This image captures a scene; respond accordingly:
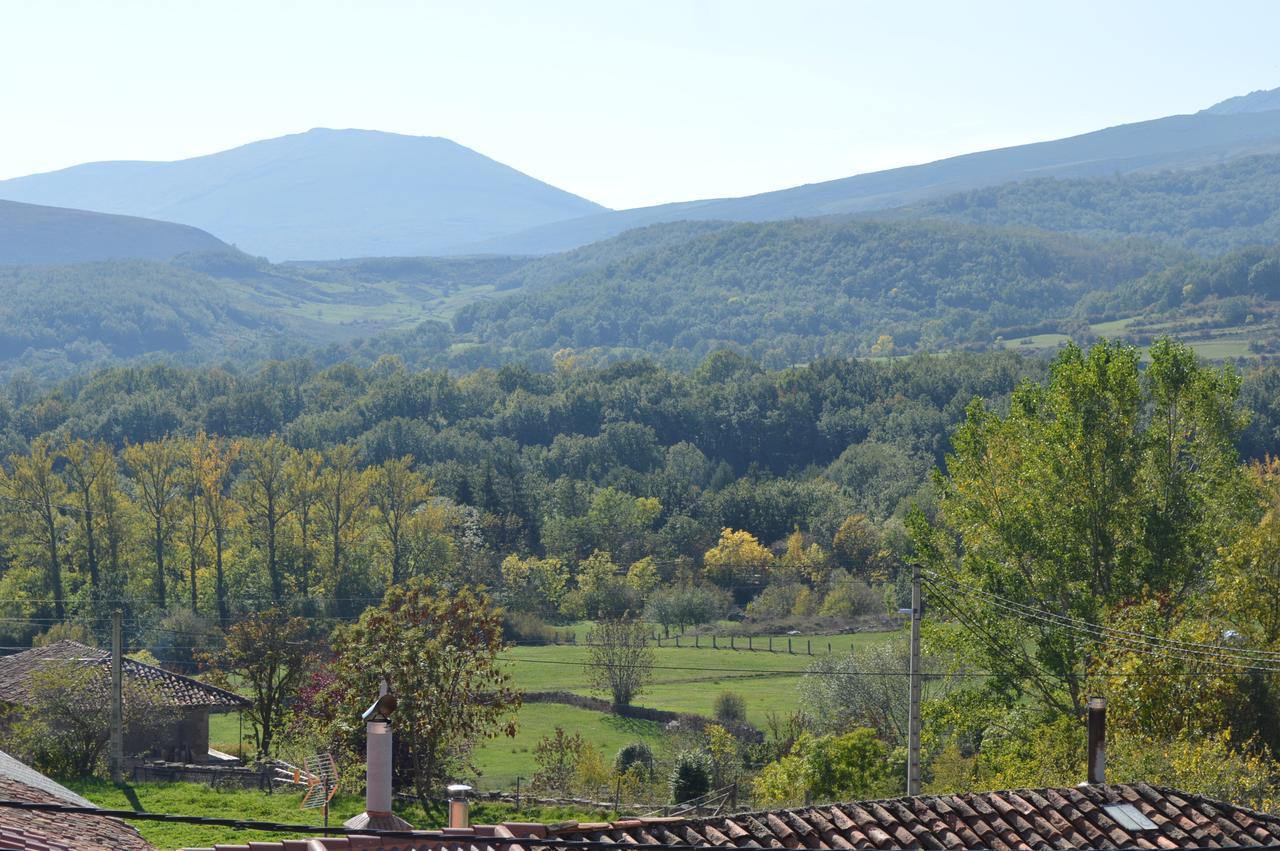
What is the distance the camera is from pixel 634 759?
138 feet

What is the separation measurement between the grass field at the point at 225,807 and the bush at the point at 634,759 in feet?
18.2

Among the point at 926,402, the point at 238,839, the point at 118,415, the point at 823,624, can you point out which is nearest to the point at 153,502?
the point at 823,624

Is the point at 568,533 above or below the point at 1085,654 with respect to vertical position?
below

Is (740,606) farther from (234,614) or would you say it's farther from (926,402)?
(926,402)

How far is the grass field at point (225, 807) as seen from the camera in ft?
99.5

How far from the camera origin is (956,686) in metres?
46.6

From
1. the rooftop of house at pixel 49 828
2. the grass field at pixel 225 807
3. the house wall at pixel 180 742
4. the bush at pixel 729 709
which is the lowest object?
the bush at pixel 729 709

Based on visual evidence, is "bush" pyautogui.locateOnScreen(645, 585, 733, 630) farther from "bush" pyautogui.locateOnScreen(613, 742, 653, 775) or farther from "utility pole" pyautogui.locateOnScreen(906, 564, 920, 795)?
"utility pole" pyautogui.locateOnScreen(906, 564, 920, 795)

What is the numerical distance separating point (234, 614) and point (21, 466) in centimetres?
1281

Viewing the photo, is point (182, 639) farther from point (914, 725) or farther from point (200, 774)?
point (914, 725)

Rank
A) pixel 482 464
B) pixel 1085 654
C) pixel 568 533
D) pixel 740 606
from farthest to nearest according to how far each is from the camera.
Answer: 1. pixel 482 464
2. pixel 568 533
3. pixel 740 606
4. pixel 1085 654

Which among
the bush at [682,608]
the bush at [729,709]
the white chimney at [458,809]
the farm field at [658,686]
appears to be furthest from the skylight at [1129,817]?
the bush at [682,608]

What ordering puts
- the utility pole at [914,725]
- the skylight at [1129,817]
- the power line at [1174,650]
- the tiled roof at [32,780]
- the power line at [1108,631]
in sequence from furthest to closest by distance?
the power line at [1108,631]
the power line at [1174,650]
the utility pole at [914,725]
the tiled roof at [32,780]
the skylight at [1129,817]

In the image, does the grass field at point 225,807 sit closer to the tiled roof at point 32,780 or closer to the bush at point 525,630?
the tiled roof at point 32,780
